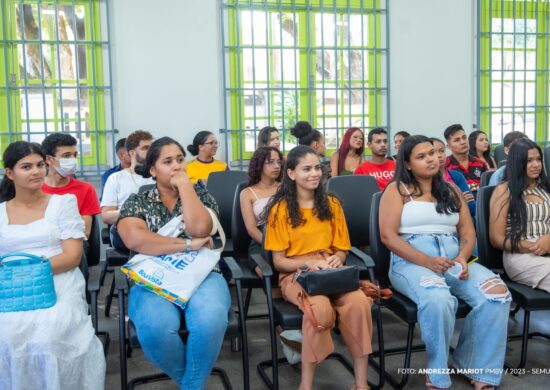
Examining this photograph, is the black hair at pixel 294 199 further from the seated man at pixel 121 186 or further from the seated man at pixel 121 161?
the seated man at pixel 121 161

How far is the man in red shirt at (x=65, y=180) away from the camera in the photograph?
128 inches

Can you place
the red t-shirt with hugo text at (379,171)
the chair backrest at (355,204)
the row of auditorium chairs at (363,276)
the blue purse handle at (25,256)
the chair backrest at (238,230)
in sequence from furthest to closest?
the red t-shirt with hugo text at (379,171) < the chair backrest at (355,204) < the chair backrest at (238,230) < the row of auditorium chairs at (363,276) < the blue purse handle at (25,256)

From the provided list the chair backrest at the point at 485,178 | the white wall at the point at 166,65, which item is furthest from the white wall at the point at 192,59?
the chair backrest at the point at 485,178

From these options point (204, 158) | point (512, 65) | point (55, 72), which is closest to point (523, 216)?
point (204, 158)

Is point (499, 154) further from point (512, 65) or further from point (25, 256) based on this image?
point (25, 256)

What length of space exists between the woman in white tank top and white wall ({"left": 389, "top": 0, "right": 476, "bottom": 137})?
10.0 ft

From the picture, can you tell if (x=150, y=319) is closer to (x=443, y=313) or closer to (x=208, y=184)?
(x=443, y=313)

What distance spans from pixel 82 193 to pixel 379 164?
2.41m

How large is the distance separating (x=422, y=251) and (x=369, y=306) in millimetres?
477

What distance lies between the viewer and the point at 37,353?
7.22ft

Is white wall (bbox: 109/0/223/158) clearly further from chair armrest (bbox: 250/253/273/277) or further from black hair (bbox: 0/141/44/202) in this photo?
chair armrest (bbox: 250/253/273/277)

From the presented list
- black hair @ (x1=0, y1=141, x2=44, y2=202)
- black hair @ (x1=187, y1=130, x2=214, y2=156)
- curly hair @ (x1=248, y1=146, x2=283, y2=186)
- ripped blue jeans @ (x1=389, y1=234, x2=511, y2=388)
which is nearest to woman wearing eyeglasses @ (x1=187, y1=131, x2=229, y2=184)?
black hair @ (x1=187, y1=130, x2=214, y2=156)

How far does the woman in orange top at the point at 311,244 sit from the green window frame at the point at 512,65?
384cm

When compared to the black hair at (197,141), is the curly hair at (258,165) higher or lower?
lower
